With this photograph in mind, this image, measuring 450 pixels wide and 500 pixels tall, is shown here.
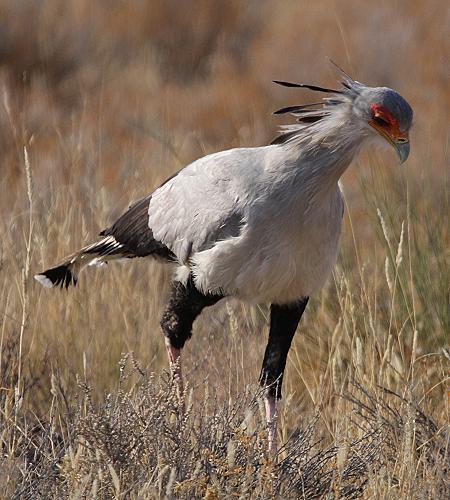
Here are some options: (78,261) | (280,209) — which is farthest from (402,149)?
(78,261)

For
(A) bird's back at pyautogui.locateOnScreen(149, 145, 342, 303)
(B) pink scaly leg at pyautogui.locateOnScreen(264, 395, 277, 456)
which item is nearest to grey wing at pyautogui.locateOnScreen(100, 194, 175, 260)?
(A) bird's back at pyautogui.locateOnScreen(149, 145, 342, 303)

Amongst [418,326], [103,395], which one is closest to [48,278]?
[103,395]

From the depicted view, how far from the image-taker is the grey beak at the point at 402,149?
351 centimetres

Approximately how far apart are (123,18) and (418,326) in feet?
29.7

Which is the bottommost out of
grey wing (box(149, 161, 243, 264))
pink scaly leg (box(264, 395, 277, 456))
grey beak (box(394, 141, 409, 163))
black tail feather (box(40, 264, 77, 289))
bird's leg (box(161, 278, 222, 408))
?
pink scaly leg (box(264, 395, 277, 456))

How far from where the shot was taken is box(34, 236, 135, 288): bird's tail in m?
4.43

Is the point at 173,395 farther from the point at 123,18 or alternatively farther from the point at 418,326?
the point at 123,18

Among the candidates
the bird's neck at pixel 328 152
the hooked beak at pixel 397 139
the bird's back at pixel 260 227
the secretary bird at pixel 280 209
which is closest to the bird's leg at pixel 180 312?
the secretary bird at pixel 280 209

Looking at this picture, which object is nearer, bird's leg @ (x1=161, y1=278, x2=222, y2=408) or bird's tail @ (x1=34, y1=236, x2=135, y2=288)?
bird's leg @ (x1=161, y1=278, x2=222, y2=408)

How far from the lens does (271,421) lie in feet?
11.8

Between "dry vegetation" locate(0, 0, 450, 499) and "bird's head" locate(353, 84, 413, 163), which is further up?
"bird's head" locate(353, 84, 413, 163)

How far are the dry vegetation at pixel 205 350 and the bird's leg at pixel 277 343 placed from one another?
0.09 m

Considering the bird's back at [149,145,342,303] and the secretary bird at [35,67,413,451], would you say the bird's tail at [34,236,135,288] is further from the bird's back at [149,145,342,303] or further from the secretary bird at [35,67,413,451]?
the bird's back at [149,145,342,303]

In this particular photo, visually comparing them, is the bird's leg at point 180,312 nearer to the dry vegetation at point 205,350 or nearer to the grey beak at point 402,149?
the dry vegetation at point 205,350
